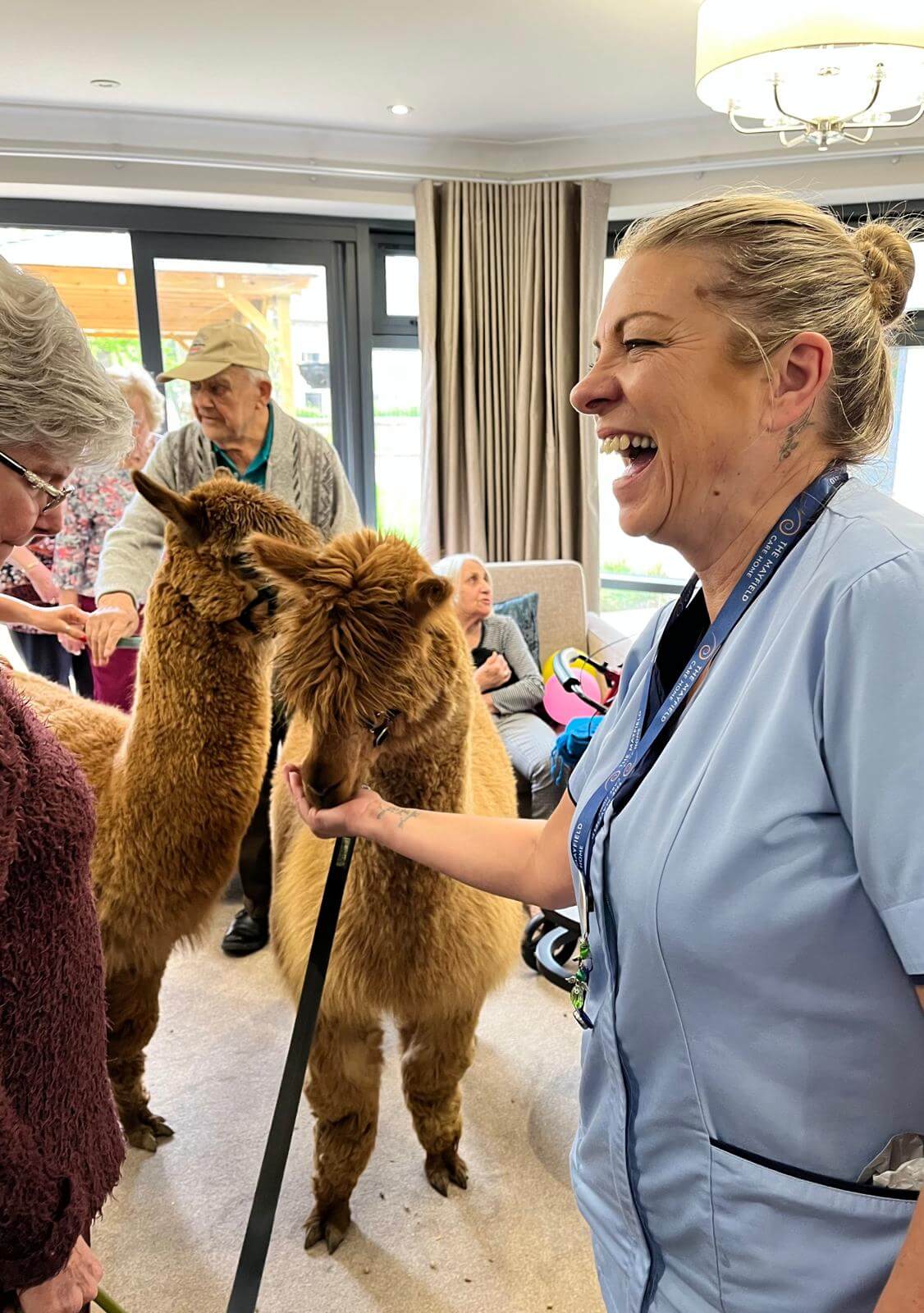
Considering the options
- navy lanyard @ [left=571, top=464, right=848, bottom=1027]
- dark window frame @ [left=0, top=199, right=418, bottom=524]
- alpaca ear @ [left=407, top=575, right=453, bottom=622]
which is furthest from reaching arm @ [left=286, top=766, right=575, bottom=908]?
dark window frame @ [left=0, top=199, right=418, bottom=524]

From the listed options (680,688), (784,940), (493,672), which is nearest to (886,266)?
(680,688)

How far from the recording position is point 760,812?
627mm

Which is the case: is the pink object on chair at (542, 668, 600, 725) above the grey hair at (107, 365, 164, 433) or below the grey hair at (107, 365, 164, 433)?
below

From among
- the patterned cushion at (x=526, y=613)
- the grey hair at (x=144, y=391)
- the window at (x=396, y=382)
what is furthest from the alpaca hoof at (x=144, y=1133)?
the window at (x=396, y=382)

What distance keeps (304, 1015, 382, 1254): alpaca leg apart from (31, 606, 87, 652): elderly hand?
989mm

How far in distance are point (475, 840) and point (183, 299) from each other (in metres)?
4.55

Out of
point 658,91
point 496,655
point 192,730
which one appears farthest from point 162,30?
point 192,730

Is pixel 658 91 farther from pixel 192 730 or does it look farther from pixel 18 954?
pixel 18 954

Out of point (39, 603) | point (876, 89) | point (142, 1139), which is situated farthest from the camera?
point (39, 603)

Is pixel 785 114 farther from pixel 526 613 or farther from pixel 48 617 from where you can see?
pixel 48 617

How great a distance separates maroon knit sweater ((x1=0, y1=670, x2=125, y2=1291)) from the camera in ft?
2.60

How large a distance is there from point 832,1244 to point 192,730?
1.25 metres

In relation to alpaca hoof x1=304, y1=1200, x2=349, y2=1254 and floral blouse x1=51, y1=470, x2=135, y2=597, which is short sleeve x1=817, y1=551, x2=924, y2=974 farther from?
floral blouse x1=51, y1=470, x2=135, y2=597

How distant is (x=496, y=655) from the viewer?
10.9ft
